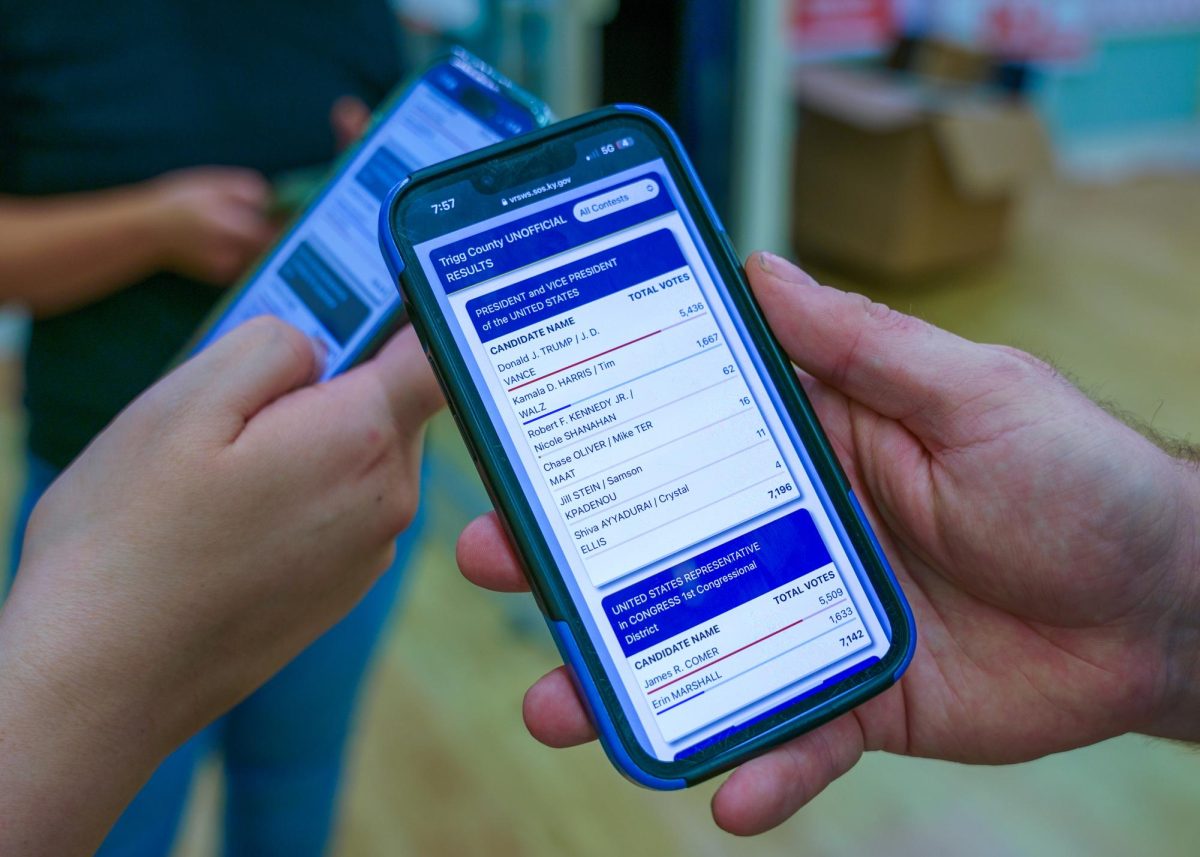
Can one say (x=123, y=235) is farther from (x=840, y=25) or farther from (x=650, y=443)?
(x=840, y=25)

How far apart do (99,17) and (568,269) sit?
444 millimetres

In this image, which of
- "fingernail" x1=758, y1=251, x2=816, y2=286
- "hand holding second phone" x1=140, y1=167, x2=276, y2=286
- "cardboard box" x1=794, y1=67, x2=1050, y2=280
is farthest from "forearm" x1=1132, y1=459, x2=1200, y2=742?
"cardboard box" x1=794, y1=67, x2=1050, y2=280

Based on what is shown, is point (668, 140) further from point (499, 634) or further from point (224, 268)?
point (499, 634)

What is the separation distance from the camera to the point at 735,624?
1.91 feet

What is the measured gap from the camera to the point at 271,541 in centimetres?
56

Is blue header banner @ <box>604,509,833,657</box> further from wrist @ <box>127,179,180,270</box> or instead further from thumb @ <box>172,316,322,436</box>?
wrist @ <box>127,179,180,270</box>

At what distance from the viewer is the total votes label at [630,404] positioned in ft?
1.90

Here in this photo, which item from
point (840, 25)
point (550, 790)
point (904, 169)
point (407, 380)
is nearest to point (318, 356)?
point (407, 380)

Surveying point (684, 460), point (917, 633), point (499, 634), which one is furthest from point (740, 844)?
point (684, 460)

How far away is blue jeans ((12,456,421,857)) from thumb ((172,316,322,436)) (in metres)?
0.31

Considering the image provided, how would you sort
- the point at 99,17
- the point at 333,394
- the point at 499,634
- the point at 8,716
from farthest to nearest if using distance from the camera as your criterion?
1. the point at 499,634
2. the point at 99,17
3. the point at 333,394
4. the point at 8,716

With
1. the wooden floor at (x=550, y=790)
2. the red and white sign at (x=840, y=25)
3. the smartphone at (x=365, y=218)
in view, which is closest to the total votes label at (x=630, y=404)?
the smartphone at (x=365, y=218)

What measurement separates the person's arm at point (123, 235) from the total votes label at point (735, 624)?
18.2 inches

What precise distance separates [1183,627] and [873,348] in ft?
0.87
